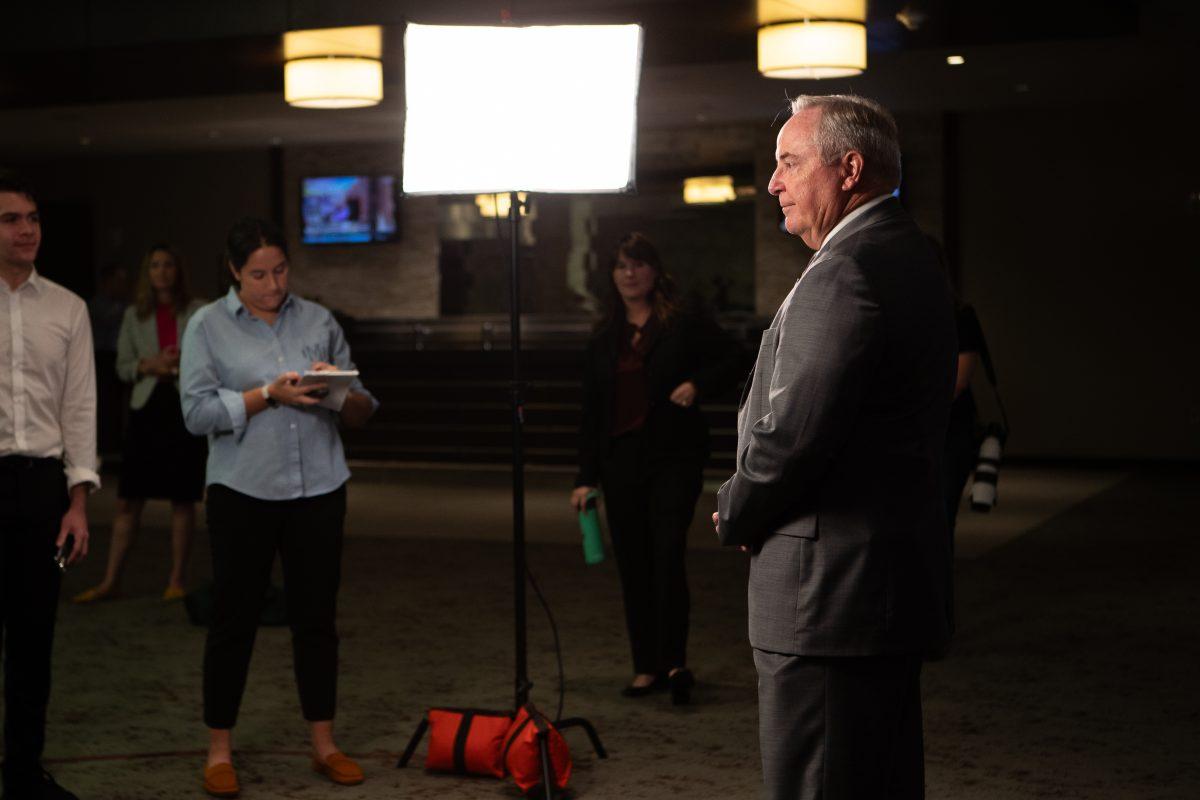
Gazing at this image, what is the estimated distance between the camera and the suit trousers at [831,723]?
8.10ft

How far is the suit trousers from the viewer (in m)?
2.47

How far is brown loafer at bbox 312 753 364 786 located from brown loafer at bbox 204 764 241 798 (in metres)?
0.25

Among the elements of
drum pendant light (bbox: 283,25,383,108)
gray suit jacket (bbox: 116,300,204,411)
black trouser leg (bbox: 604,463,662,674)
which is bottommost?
black trouser leg (bbox: 604,463,662,674)

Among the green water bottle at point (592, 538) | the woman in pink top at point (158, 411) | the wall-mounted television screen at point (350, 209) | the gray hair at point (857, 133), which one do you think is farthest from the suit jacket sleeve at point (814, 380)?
the wall-mounted television screen at point (350, 209)

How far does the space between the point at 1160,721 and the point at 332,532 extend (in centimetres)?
265

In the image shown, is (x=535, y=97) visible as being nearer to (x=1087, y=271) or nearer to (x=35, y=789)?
(x=35, y=789)

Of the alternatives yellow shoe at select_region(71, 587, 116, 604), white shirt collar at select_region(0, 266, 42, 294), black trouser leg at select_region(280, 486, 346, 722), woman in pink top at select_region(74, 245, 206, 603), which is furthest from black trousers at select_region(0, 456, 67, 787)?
yellow shoe at select_region(71, 587, 116, 604)

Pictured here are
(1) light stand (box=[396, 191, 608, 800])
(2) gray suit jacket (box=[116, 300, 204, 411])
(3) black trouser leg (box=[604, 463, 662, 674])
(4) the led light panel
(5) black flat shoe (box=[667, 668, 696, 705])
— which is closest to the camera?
(4) the led light panel

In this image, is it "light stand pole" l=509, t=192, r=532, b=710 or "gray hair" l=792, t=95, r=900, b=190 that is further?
"light stand pole" l=509, t=192, r=532, b=710

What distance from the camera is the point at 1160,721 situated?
16.1 ft

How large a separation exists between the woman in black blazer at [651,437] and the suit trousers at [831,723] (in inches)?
103

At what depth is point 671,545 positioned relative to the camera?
204 inches

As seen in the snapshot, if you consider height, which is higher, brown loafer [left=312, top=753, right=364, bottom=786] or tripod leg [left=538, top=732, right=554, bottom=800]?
tripod leg [left=538, top=732, right=554, bottom=800]

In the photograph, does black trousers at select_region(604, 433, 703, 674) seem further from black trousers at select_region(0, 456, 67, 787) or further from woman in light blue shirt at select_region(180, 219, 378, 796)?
black trousers at select_region(0, 456, 67, 787)
